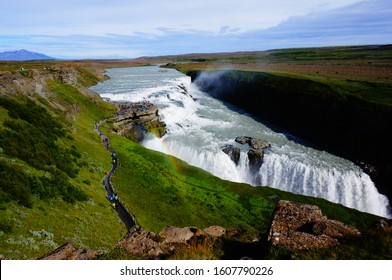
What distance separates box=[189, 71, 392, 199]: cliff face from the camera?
63688 mm

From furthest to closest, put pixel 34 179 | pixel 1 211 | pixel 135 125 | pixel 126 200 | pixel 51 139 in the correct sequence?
pixel 135 125 < pixel 51 139 < pixel 126 200 < pixel 34 179 < pixel 1 211

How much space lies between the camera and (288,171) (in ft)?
193

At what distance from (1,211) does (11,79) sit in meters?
45.1

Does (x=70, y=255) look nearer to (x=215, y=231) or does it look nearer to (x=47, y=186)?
(x=215, y=231)

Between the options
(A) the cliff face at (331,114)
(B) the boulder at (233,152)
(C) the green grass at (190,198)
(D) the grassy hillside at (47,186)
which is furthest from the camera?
(A) the cliff face at (331,114)

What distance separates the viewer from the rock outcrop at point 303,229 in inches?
472

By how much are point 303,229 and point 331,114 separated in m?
71.8

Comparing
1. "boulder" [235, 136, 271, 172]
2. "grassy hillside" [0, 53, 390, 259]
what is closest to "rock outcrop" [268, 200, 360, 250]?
"grassy hillside" [0, 53, 390, 259]

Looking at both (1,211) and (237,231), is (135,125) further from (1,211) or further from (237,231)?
(237,231)

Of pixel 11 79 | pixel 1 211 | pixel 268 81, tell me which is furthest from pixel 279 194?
pixel 268 81

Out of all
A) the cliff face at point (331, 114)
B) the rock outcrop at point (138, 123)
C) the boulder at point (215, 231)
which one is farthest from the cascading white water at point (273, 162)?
the boulder at point (215, 231)

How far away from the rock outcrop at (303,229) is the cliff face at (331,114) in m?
50.9

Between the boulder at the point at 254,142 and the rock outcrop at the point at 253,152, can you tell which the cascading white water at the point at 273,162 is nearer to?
the rock outcrop at the point at 253,152

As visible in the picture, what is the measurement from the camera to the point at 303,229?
13844 millimetres
